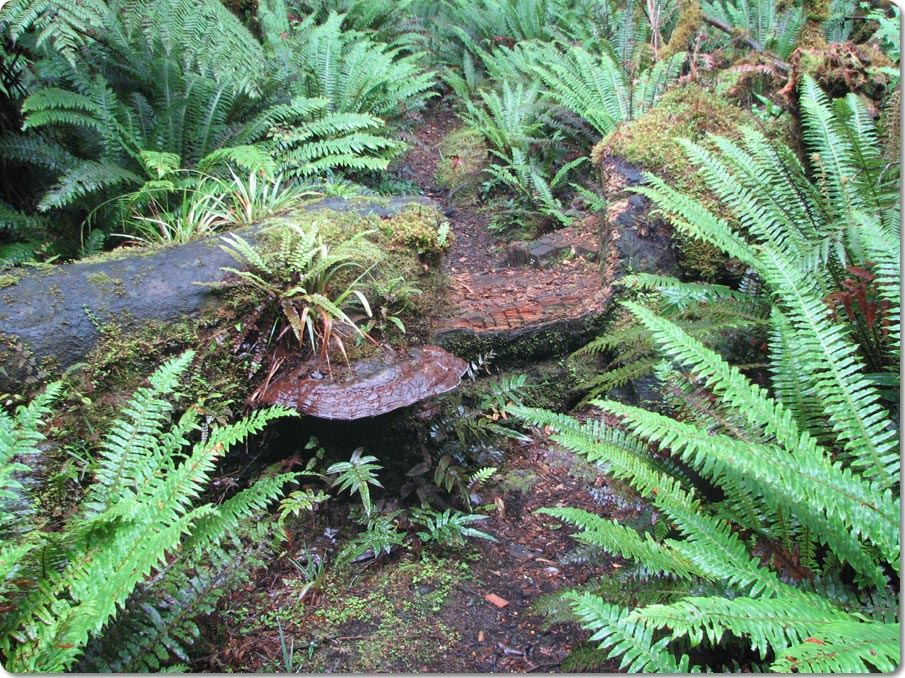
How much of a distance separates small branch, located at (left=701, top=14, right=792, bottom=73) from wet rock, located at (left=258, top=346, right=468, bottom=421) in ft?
12.0

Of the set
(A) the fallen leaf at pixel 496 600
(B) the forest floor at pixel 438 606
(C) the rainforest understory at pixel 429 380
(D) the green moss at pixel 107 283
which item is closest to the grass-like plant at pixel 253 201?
(C) the rainforest understory at pixel 429 380

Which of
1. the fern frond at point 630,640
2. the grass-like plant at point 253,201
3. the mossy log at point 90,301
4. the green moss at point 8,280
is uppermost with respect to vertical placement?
the grass-like plant at point 253,201

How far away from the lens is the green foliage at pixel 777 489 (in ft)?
4.59

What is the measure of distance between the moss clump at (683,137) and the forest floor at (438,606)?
163cm

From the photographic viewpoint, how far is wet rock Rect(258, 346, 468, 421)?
7.86ft

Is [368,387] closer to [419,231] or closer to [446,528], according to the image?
[446,528]

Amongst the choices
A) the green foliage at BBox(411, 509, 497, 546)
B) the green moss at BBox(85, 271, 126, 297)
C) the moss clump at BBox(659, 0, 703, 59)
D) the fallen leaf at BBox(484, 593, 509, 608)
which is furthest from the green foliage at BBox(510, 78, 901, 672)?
the moss clump at BBox(659, 0, 703, 59)

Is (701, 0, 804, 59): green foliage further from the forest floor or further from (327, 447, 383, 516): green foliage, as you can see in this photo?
(327, 447, 383, 516): green foliage

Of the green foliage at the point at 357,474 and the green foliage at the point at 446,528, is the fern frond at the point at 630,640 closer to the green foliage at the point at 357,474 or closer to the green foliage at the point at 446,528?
the green foliage at the point at 446,528

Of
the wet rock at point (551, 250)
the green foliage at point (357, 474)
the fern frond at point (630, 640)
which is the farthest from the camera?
the wet rock at point (551, 250)

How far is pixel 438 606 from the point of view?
7.61 ft

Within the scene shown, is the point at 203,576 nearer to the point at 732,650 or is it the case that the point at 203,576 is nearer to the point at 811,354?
the point at 732,650

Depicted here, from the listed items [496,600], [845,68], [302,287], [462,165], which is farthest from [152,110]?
[845,68]

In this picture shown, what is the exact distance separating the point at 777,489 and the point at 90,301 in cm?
273
